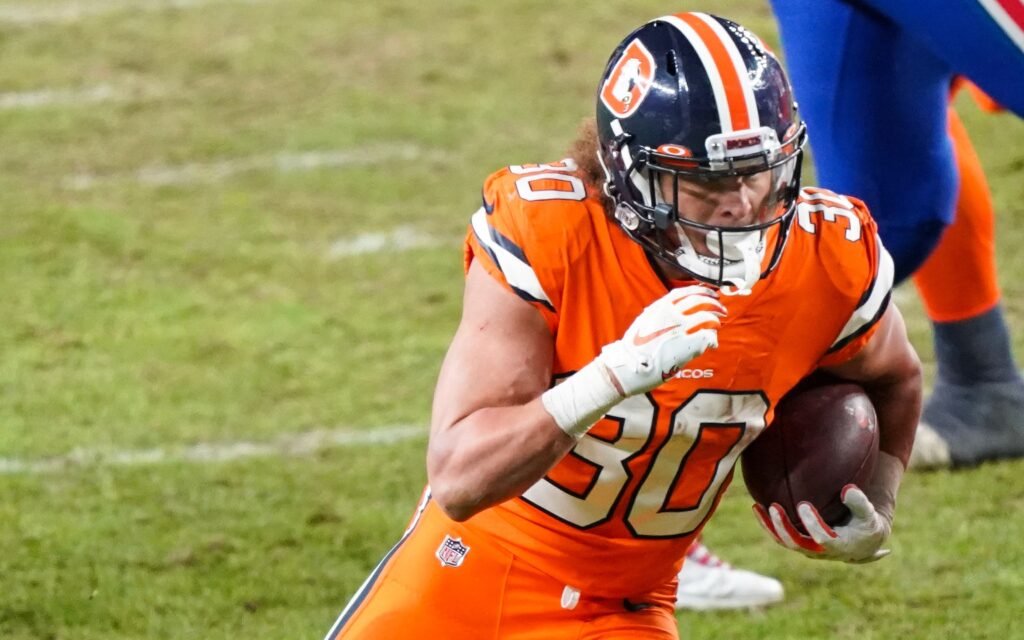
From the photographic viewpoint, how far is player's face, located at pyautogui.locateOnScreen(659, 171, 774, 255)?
2291 mm

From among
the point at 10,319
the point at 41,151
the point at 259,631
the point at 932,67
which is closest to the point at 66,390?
the point at 10,319

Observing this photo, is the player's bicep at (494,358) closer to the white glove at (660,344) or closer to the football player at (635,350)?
the football player at (635,350)

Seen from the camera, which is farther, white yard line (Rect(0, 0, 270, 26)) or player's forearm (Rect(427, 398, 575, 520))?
white yard line (Rect(0, 0, 270, 26))

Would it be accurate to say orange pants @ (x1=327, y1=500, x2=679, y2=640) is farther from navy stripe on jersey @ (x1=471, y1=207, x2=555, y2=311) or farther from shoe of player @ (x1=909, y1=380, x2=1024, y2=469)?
shoe of player @ (x1=909, y1=380, x2=1024, y2=469)

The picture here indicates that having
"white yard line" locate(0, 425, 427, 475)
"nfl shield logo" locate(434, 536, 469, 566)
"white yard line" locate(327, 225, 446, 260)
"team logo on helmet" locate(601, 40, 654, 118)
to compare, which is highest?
"team logo on helmet" locate(601, 40, 654, 118)

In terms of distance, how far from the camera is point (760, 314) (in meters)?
2.41

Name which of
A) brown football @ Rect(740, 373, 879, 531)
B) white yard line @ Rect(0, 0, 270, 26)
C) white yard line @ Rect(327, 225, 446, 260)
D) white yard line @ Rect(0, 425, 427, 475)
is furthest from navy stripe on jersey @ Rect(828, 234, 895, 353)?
white yard line @ Rect(0, 0, 270, 26)

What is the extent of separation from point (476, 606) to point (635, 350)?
0.62 metres

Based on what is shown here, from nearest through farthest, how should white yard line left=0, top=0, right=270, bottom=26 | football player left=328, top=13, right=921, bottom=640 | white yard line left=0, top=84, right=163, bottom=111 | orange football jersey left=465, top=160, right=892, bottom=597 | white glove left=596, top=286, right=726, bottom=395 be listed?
white glove left=596, top=286, right=726, bottom=395
football player left=328, top=13, right=921, bottom=640
orange football jersey left=465, top=160, right=892, bottom=597
white yard line left=0, top=84, right=163, bottom=111
white yard line left=0, top=0, right=270, bottom=26

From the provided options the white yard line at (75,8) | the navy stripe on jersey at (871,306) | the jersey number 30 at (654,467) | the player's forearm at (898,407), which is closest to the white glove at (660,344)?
the jersey number 30 at (654,467)

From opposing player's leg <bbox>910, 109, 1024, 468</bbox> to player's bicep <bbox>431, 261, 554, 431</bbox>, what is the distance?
1.82 m

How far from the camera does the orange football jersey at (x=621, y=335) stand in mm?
2342

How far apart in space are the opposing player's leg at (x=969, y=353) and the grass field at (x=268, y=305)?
0.07 meters

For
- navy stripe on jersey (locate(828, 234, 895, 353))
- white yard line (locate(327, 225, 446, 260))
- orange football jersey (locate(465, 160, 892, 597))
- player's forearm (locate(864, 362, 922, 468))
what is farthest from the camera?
white yard line (locate(327, 225, 446, 260))
